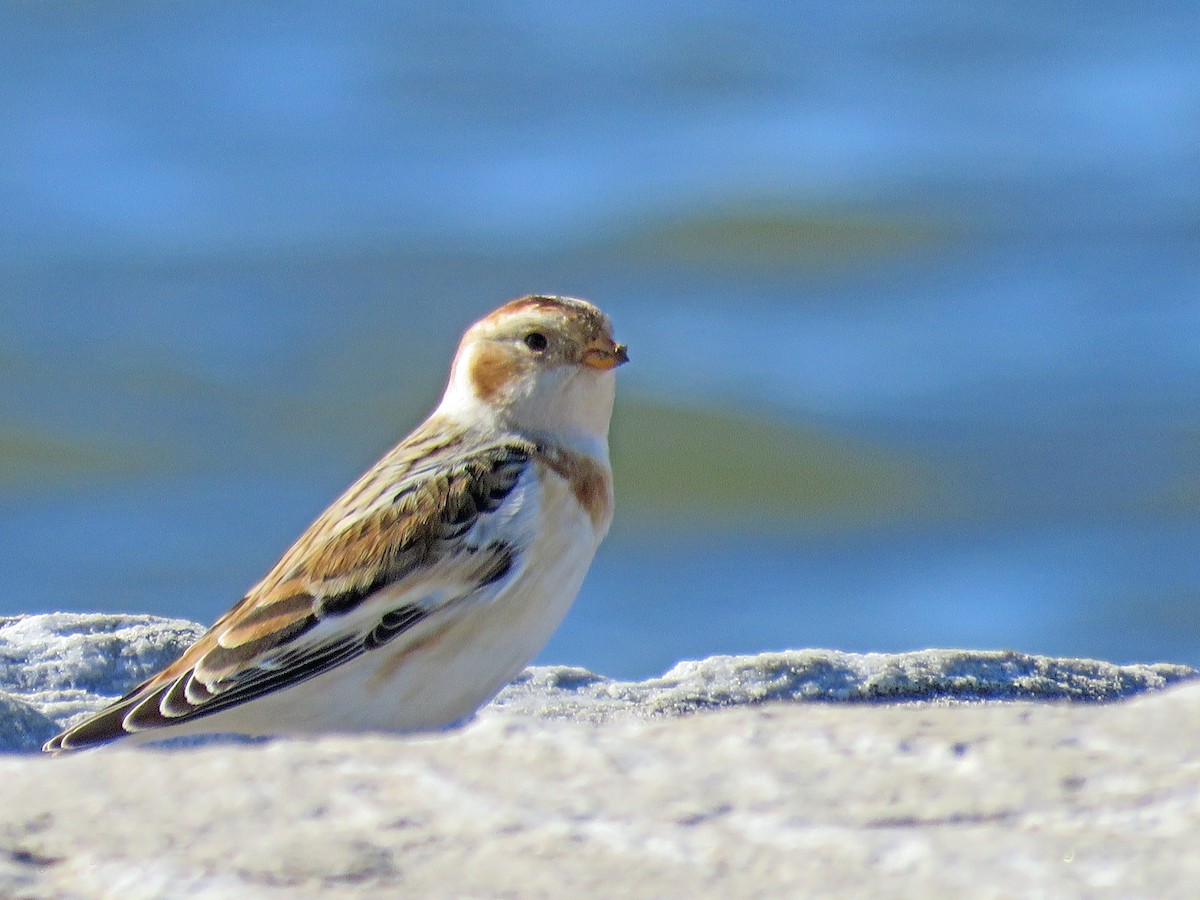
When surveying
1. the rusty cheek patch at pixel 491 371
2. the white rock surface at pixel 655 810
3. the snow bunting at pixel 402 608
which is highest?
the rusty cheek patch at pixel 491 371

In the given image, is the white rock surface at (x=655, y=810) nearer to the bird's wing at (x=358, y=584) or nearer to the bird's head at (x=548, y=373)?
the bird's wing at (x=358, y=584)

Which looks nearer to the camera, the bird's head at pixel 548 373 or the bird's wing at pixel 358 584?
the bird's wing at pixel 358 584

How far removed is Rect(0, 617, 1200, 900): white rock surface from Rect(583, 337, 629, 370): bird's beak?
7.36 feet

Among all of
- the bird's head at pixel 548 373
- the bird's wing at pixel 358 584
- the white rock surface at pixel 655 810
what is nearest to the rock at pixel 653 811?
the white rock surface at pixel 655 810

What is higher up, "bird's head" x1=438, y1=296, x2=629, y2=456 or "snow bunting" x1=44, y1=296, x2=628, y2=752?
"bird's head" x1=438, y1=296, x2=629, y2=456

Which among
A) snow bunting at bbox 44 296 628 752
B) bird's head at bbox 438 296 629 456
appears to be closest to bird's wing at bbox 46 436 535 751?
snow bunting at bbox 44 296 628 752

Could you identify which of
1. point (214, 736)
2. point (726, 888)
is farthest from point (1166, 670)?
point (726, 888)

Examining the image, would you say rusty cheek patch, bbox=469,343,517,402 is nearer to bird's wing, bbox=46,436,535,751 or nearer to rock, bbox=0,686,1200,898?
bird's wing, bbox=46,436,535,751

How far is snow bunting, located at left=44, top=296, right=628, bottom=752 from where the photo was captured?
4070 mm

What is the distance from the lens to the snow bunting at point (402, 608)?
13.4 feet

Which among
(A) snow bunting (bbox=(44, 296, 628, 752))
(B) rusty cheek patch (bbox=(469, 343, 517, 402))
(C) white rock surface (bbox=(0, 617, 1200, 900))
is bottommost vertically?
(C) white rock surface (bbox=(0, 617, 1200, 900))

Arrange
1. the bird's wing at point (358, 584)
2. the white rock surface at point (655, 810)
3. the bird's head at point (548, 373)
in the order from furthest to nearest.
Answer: the bird's head at point (548, 373), the bird's wing at point (358, 584), the white rock surface at point (655, 810)

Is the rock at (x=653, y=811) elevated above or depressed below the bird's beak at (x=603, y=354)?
below

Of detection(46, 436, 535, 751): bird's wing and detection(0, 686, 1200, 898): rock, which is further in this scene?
detection(46, 436, 535, 751): bird's wing
